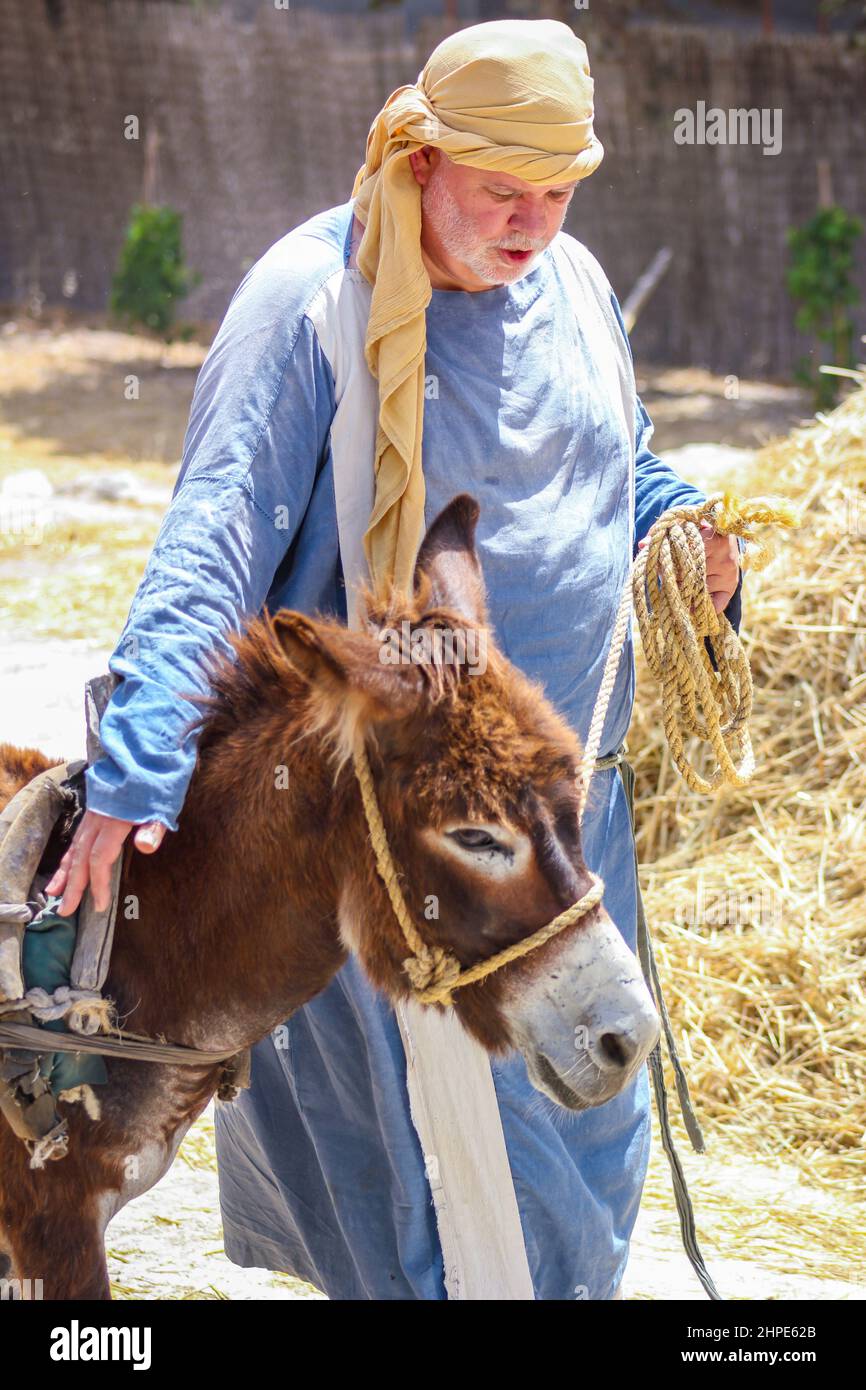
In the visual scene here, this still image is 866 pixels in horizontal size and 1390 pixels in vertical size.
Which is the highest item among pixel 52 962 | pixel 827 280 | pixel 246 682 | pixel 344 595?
pixel 827 280

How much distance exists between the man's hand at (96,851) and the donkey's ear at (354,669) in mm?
308

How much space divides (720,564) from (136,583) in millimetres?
5663

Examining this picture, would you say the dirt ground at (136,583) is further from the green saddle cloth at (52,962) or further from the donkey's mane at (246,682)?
the donkey's mane at (246,682)

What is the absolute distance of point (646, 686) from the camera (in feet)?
18.1

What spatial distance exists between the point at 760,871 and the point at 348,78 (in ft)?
37.2

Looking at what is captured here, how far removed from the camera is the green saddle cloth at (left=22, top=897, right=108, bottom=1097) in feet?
6.97

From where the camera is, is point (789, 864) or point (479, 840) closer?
point (479, 840)

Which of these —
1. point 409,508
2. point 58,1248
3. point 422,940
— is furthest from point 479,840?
point 58,1248

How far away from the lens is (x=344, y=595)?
8.43 feet

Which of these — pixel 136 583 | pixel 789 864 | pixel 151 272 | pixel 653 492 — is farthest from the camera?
pixel 151 272

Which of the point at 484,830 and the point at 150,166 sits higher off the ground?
the point at 150,166

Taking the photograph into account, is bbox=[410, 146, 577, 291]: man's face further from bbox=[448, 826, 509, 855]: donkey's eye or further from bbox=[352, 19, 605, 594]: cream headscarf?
bbox=[448, 826, 509, 855]: donkey's eye

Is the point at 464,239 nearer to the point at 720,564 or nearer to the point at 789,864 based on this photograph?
the point at 720,564
